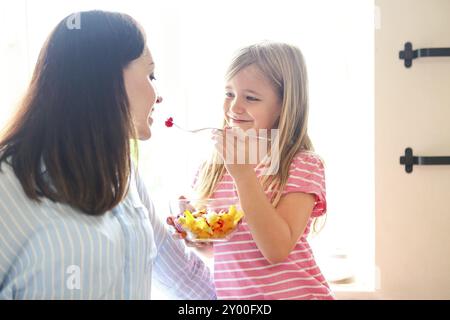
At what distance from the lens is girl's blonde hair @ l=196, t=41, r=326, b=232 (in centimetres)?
93

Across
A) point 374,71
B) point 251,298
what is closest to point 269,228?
point 251,298

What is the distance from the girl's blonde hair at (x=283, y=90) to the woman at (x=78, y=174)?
0.75 feet

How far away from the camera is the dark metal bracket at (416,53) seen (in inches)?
49.8

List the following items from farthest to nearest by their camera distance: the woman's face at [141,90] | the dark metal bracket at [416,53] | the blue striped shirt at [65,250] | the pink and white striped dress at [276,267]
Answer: the dark metal bracket at [416,53] < the pink and white striped dress at [276,267] < the woman's face at [141,90] < the blue striped shirt at [65,250]

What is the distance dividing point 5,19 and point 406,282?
3.73 feet

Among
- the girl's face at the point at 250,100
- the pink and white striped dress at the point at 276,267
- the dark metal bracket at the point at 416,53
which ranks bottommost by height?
the pink and white striped dress at the point at 276,267

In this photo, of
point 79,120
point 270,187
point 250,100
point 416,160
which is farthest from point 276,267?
point 416,160

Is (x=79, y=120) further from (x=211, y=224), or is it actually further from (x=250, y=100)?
(x=250, y=100)

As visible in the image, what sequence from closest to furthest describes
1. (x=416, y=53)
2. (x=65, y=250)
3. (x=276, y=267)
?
1. (x=65, y=250)
2. (x=276, y=267)
3. (x=416, y=53)

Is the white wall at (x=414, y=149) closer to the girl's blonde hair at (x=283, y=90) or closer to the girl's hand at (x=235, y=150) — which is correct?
the girl's blonde hair at (x=283, y=90)

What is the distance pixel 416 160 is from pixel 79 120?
2.92 ft

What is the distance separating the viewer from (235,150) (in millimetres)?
833

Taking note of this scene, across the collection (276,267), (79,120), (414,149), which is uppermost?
(79,120)

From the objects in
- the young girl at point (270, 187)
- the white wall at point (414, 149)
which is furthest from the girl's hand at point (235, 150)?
the white wall at point (414, 149)
